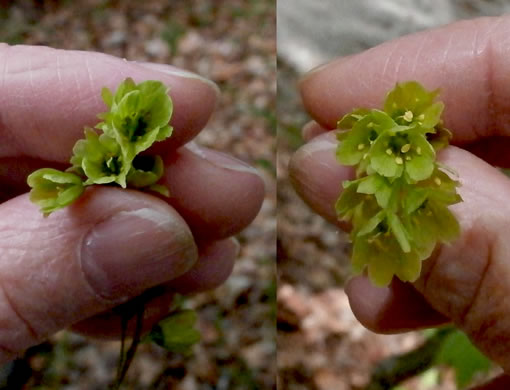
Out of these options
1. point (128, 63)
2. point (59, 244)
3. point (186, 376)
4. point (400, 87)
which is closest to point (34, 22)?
point (186, 376)

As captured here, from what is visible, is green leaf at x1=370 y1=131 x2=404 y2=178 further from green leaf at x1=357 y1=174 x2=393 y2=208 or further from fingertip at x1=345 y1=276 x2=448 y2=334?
fingertip at x1=345 y1=276 x2=448 y2=334

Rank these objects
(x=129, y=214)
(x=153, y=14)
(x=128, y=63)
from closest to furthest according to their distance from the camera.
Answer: (x=129, y=214) < (x=128, y=63) < (x=153, y=14)

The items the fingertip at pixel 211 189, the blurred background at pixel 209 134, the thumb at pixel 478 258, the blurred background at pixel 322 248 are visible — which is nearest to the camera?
the thumb at pixel 478 258

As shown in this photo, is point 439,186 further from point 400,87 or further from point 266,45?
point 266,45

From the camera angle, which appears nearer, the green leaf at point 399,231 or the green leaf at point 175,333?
the green leaf at point 399,231

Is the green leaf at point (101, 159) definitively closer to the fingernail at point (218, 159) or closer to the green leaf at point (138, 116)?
the green leaf at point (138, 116)

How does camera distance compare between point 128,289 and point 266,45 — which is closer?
point 128,289

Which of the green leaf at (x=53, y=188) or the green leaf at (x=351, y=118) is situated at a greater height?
the green leaf at (x=351, y=118)

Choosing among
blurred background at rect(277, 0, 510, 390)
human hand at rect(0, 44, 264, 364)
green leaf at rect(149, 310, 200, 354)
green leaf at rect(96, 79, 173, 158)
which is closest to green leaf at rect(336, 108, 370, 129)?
green leaf at rect(96, 79, 173, 158)

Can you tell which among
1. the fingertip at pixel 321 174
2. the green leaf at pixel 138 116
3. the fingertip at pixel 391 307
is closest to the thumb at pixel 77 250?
the green leaf at pixel 138 116
